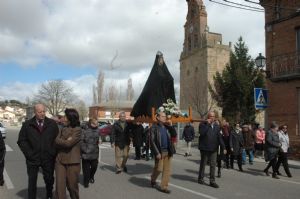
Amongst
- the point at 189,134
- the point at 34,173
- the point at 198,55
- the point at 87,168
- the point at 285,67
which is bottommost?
the point at 87,168

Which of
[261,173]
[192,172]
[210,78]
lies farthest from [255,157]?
[210,78]

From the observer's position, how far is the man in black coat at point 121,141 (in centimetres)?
1145

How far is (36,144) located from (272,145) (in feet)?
25.1

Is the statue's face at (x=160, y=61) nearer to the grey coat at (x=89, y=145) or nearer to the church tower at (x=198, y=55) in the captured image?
the grey coat at (x=89, y=145)

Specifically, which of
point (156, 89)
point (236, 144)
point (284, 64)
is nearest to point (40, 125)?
point (156, 89)

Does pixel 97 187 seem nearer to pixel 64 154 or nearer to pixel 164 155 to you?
pixel 164 155

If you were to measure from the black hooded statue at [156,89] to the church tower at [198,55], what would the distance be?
38.2 m

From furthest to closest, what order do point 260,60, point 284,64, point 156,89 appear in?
point 284,64 < point 260,60 < point 156,89

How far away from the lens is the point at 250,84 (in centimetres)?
2623

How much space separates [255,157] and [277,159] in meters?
5.47

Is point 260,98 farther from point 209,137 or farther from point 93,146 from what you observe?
point 93,146

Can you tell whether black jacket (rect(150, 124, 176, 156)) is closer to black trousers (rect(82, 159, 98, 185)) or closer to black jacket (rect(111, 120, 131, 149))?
black trousers (rect(82, 159, 98, 185))

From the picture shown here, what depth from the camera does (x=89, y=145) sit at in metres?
9.25

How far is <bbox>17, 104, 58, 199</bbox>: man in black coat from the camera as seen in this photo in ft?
21.2
